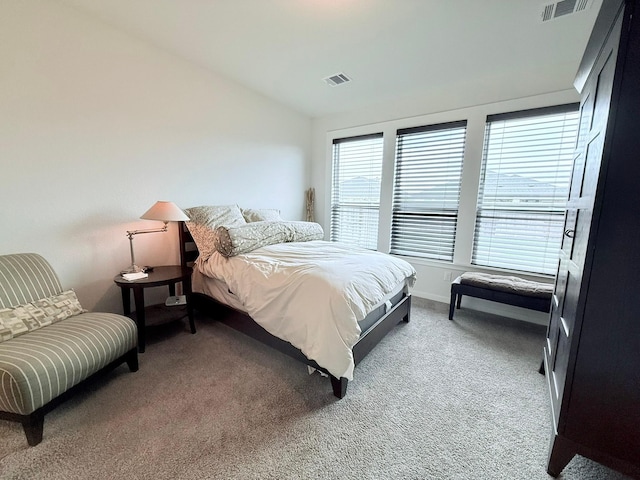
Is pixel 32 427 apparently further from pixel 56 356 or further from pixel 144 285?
pixel 144 285

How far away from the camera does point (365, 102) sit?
3.77 m

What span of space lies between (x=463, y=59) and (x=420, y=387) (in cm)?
304

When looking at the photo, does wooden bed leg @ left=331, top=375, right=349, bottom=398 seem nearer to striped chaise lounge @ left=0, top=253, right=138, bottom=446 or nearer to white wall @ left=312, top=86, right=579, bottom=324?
striped chaise lounge @ left=0, top=253, right=138, bottom=446

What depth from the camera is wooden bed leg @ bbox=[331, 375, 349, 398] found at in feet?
5.61

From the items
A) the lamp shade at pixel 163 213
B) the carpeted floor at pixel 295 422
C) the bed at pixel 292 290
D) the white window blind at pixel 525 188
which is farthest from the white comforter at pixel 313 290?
the white window blind at pixel 525 188

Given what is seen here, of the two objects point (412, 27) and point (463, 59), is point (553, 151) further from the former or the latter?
point (412, 27)

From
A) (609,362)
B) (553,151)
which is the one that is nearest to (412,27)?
(553,151)

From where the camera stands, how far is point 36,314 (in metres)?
1.69

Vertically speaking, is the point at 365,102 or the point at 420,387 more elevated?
the point at 365,102

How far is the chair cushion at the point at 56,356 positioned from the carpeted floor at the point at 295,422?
0.25 metres

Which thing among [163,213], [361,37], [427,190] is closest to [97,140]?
[163,213]

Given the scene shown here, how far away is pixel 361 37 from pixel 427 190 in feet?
6.54

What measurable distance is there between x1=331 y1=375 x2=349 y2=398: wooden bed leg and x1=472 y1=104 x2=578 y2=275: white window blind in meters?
2.46

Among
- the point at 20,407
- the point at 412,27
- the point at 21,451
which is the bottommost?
the point at 21,451
